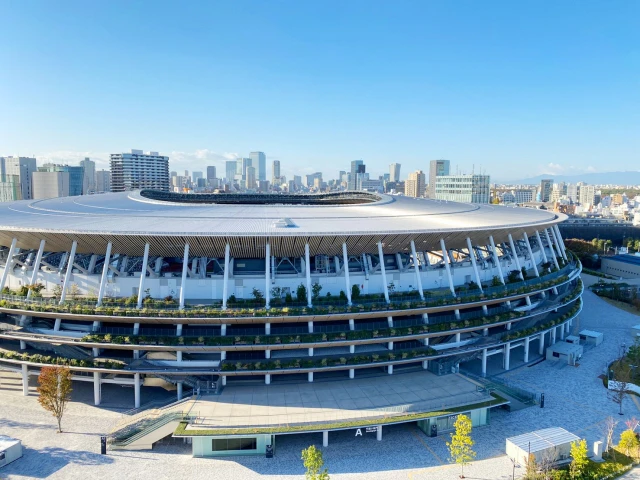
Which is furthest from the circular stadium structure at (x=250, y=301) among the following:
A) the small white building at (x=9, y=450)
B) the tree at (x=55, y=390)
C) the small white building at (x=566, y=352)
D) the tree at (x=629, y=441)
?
the tree at (x=629, y=441)

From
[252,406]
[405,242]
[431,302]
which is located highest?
[405,242]

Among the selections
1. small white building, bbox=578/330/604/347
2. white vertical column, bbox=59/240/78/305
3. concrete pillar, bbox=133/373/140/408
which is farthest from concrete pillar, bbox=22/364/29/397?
small white building, bbox=578/330/604/347

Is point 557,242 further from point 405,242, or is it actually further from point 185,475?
point 185,475

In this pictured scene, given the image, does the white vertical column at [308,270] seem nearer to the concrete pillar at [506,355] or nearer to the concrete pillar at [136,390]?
the concrete pillar at [136,390]

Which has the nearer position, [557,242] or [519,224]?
[519,224]

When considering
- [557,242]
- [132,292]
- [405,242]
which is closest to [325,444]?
[405,242]

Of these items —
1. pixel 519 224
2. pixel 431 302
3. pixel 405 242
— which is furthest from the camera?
pixel 519 224

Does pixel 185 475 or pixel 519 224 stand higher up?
pixel 519 224
